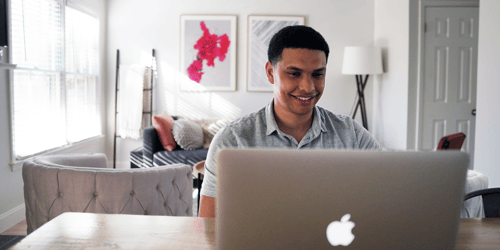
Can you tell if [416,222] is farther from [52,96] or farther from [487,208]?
[52,96]

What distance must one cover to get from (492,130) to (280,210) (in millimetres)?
2919

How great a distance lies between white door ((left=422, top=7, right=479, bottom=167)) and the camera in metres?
4.13

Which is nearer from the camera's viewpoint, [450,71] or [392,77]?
[450,71]

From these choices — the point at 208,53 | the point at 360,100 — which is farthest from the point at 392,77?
the point at 208,53

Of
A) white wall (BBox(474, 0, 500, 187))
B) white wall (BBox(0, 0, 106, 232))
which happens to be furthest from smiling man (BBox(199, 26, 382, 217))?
white wall (BBox(0, 0, 106, 232))

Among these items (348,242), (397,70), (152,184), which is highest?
(397,70)

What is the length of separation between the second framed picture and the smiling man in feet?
12.4

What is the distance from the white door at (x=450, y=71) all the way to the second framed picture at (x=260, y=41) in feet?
5.69

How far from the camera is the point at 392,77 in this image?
15.3ft

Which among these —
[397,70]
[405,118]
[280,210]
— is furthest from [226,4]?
[280,210]

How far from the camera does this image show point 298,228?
69cm

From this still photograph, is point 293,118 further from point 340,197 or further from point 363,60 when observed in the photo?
point 363,60

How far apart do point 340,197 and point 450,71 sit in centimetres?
409

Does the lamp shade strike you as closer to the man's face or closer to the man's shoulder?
the man's shoulder
